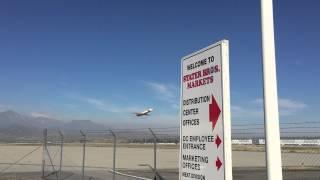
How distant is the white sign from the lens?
5.79 m

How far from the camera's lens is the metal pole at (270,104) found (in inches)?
213

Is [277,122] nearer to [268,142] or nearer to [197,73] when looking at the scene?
[268,142]

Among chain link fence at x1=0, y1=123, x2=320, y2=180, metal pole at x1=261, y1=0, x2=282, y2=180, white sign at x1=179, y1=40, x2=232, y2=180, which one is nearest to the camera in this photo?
→ metal pole at x1=261, y1=0, x2=282, y2=180

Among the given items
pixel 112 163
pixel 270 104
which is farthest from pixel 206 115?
pixel 112 163

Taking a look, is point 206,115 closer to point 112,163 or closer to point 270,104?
point 270,104

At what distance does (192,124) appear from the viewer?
6691 mm

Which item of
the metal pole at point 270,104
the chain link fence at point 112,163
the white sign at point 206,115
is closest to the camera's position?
the metal pole at point 270,104

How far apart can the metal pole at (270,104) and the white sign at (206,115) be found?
0.47m

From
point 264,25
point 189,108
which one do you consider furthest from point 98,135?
point 264,25

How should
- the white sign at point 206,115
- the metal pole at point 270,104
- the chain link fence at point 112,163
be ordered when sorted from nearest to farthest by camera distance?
1. the metal pole at point 270,104
2. the white sign at point 206,115
3. the chain link fence at point 112,163

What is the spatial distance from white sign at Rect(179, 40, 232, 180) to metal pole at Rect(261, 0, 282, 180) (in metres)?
0.47

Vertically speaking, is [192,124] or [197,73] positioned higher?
[197,73]

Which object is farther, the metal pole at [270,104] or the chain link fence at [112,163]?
the chain link fence at [112,163]

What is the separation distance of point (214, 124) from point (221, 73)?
625mm
